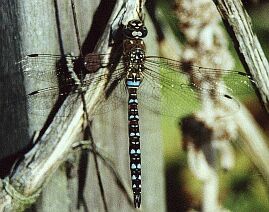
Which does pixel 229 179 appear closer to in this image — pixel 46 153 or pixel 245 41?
pixel 245 41

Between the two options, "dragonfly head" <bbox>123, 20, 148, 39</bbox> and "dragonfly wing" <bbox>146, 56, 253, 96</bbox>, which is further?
"dragonfly wing" <bbox>146, 56, 253, 96</bbox>

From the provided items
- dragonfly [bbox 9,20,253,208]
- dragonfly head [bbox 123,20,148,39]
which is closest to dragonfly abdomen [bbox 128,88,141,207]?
dragonfly [bbox 9,20,253,208]

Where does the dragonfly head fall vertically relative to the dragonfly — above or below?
above

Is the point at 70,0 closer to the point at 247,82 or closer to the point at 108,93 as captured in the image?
the point at 108,93

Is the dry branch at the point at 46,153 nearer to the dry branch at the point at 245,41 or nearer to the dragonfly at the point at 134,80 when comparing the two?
the dragonfly at the point at 134,80

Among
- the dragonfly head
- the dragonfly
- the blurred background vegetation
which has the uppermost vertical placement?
the dragonfly head

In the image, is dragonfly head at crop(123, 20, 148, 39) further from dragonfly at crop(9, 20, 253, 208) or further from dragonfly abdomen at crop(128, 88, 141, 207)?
dragonfly abdomen at crop(128, 88, 141, 207)

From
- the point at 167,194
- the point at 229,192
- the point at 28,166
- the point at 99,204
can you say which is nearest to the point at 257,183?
the point at 229,192
